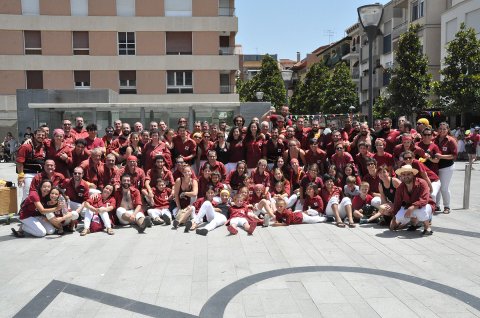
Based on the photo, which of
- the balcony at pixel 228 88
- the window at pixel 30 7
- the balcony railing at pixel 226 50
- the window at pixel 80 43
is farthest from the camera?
the balcony at pixel 228 88

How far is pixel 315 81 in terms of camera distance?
1959 inches

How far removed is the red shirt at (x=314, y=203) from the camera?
8438 mm

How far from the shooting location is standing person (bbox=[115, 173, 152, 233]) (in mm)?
8055

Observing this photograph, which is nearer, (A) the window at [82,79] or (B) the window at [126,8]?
(B) the window at [126,8]

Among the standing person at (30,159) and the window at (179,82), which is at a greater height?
the window at (179,82)

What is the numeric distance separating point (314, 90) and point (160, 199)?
1694 inches

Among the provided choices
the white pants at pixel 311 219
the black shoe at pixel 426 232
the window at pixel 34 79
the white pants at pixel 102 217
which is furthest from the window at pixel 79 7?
the black shoe at pixel 426 232

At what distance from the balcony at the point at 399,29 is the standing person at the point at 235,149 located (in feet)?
102

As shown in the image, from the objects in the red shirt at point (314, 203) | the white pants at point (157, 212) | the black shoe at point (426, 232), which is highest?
the red shirt at point (314, 203)

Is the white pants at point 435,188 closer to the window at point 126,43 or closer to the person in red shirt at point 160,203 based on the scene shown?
the person in red shirt at point 160,203

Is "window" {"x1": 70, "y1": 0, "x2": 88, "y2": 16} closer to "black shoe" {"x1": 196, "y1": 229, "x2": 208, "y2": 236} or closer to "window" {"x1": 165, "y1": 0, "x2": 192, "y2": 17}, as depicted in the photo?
"window" {"x1": 165, "y1": 0, "x2": 192, "y2": 17}

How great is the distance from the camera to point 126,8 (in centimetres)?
2966

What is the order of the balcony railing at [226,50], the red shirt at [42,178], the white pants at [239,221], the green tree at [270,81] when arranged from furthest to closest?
the green tree at [270,81] < the balcony railing at [226,50] < the white pants at [239,221] < the red shirt at [42,178]

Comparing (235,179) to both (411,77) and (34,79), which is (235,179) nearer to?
(411,77)
